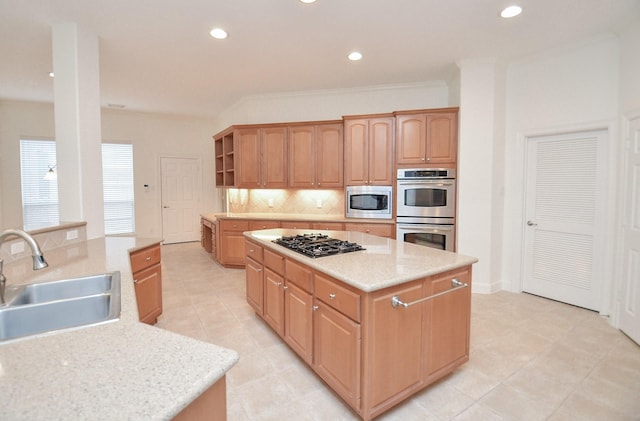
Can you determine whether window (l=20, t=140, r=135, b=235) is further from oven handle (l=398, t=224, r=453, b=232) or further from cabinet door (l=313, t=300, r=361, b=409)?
cabinet door (l=313, t=300, r=361, b=409)

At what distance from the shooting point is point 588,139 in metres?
3.34

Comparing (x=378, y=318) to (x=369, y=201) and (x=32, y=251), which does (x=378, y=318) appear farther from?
(x=369, y=201)

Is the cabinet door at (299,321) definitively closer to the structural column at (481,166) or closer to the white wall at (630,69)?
the structural column at (481,166)

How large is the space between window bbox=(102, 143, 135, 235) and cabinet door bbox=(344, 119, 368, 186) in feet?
15.7

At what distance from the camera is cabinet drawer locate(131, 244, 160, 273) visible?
256 centimetres

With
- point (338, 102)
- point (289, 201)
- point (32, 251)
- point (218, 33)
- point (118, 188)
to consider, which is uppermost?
point (218, 33)

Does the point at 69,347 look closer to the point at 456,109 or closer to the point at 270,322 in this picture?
the point at 270,322

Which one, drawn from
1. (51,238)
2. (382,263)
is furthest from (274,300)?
(51,238)

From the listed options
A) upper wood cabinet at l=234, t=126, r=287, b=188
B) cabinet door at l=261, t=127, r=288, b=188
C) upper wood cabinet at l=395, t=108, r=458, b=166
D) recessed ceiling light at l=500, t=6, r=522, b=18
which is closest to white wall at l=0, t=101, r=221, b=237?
upper wood cabinet at l=234, t=126, r=287, b=188

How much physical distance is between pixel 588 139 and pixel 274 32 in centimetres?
345

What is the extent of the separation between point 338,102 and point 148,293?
386cm

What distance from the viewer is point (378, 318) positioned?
1.67 m

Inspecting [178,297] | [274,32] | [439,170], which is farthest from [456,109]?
[178,297]

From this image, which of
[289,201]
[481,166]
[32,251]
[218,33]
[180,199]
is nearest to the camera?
[32,251]
